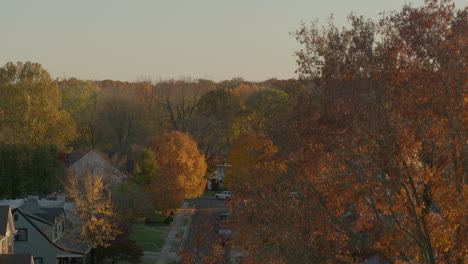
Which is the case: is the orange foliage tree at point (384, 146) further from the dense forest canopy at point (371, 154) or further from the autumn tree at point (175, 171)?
the autumn tree at point (175, 171)

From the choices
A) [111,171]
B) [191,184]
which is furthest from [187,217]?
[111,171]

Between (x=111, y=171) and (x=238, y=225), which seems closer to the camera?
(x=238, y=225)

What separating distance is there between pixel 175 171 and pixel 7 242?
2408 cm

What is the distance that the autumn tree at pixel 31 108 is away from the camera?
71.4 meters

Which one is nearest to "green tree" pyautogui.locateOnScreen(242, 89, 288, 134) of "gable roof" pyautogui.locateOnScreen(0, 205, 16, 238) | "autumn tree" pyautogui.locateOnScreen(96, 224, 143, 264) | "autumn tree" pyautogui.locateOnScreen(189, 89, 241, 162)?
"autumn tree" pyautogui.locateOnScreen(189, 89, 241, 162)

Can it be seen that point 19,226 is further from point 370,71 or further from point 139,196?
point 370,71

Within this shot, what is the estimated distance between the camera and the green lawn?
52.4 meters

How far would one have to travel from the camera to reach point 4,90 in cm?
7350

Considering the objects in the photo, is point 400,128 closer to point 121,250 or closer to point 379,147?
point 379,147

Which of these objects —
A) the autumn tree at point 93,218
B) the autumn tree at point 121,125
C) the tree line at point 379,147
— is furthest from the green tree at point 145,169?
the tree line at point 379,147

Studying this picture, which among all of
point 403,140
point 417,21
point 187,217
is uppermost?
point 417,21

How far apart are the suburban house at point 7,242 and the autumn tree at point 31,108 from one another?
29896 mm

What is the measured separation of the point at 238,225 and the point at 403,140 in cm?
555

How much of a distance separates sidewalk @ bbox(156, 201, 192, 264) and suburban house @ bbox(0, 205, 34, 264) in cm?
1071
